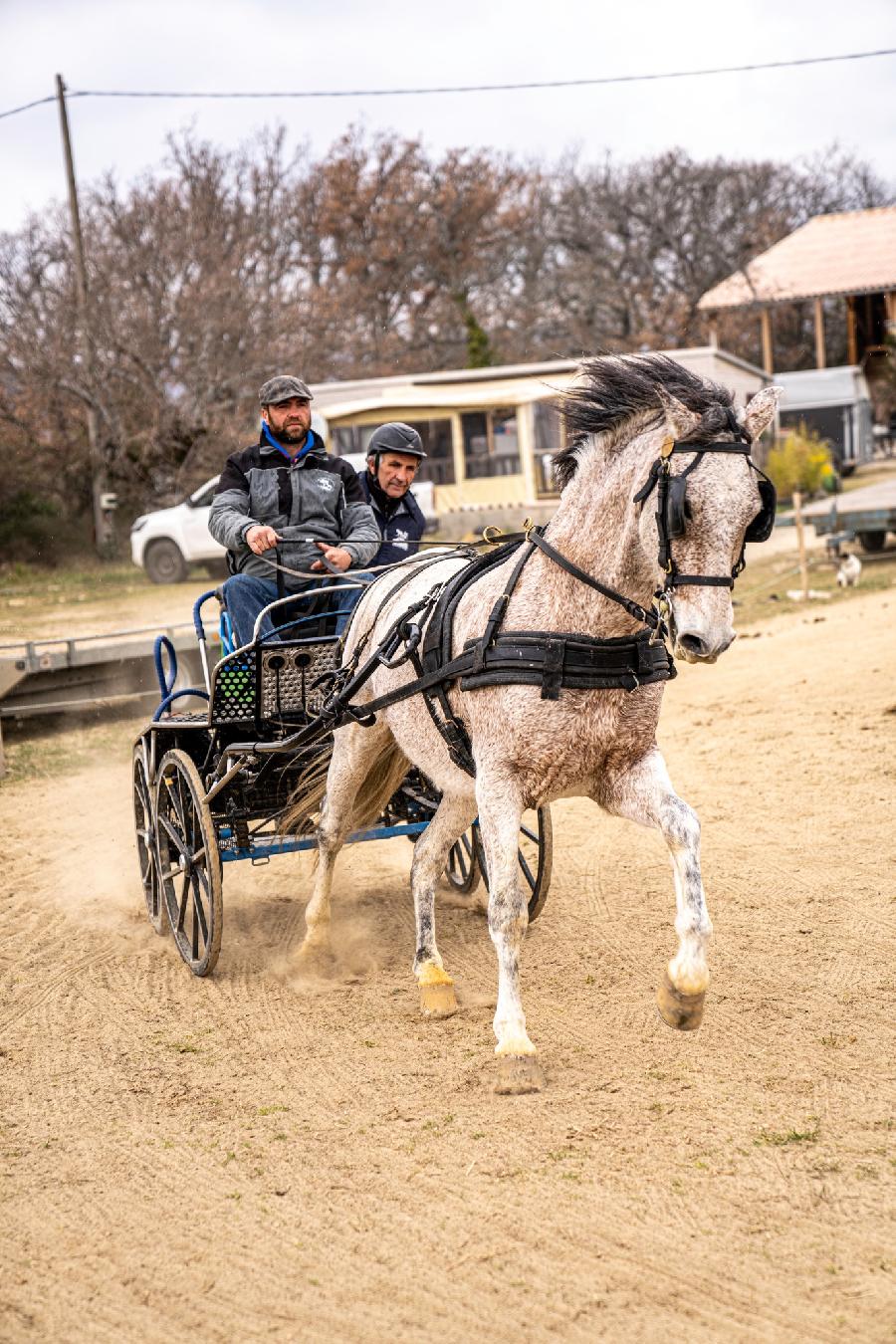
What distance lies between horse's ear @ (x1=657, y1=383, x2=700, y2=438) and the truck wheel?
18.9 metres

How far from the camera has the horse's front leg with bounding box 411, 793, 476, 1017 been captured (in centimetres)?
502

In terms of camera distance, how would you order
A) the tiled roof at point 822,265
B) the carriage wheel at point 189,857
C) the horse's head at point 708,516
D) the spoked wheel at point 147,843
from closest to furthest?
the horse's head at point 708,516, the carriage wheel at point 189,857, the spoked wheel at point 147,843, the tiled roof at point 822,265

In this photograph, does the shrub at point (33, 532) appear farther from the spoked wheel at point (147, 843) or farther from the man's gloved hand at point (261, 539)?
the man's gloved hand at point (261, 539)

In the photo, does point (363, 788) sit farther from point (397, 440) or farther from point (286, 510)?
point (397, 440)

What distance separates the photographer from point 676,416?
3.77 meters

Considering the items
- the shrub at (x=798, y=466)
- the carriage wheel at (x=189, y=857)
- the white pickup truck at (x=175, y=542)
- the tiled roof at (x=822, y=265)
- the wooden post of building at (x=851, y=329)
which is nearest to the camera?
the carriage wheel at (x=189, y=857)

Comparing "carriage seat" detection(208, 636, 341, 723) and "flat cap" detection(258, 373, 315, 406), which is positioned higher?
"flat cap" detection(258, 373, 315, 406)

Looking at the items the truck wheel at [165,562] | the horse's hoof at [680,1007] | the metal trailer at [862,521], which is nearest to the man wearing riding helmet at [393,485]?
the horse's hoof at [680,1007]

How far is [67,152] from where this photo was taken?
25641 millimetres

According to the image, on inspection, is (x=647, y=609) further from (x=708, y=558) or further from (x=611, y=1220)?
(x=611, y=1220)

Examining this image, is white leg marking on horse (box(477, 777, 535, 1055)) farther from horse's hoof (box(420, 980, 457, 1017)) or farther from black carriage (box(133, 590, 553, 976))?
black carriage (box(133, 590, 553, 976))

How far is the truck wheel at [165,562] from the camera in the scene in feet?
72.4

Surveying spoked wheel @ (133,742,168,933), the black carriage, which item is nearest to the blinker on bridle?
the black carriage

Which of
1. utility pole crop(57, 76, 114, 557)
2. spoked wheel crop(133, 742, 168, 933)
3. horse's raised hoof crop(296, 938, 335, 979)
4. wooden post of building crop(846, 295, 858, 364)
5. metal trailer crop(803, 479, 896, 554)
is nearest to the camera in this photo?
horse's raised hoof crop(296, 938, 335, 979)
